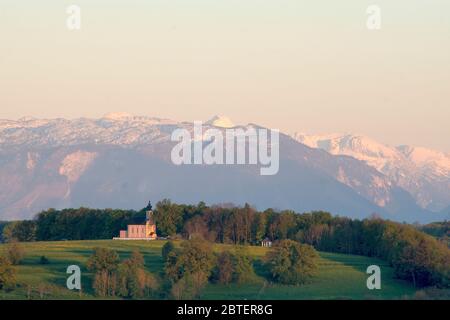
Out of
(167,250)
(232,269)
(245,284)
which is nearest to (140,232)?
(167,250)

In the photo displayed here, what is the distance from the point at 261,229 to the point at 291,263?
38.6 metres

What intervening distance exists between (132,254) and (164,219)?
125 feet

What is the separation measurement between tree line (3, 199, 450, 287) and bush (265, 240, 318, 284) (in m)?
9.13

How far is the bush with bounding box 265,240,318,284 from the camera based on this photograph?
129875 millimetres

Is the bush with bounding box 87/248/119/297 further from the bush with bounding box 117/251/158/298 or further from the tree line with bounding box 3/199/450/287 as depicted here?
the tree line with bounding box 3/199/450/287

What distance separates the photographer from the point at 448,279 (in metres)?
128

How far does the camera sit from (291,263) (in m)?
132

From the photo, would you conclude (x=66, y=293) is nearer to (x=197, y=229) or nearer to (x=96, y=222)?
(x=197, y=229)

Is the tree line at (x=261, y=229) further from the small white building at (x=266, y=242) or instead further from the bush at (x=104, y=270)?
the bush at (x=104, y=270)

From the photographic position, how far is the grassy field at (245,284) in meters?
119

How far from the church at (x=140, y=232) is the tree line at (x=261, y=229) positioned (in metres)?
1.00

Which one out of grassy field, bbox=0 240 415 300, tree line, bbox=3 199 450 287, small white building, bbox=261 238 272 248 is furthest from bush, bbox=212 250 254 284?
small white building, bbox=261 238 272 248
